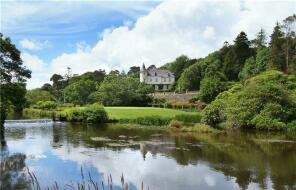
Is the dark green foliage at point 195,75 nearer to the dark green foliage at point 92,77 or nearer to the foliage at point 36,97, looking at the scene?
the dark green foliage at point 92,77

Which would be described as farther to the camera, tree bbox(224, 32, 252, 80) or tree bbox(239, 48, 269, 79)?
tree bbox(224, 32, 252, 80)

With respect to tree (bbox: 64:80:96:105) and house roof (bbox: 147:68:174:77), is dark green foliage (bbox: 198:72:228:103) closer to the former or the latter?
tree (bbox: 64:80:96:105)

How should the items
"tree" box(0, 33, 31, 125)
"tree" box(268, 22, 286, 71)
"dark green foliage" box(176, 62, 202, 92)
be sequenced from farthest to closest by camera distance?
"dark green foliage" box(176, 62, 202, 92) → "tree" box(268, 22, 286, 71) → "tree" box(0, 33, 31, 125)

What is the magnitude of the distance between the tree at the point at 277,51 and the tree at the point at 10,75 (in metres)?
46.5

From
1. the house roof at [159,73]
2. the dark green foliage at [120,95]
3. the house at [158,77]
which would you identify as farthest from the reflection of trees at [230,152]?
the house roof at [159,73]

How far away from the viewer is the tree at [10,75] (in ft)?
94.6

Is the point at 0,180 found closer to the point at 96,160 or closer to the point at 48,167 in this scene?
the point at 48,167

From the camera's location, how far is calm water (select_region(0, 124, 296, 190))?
60.8 ft

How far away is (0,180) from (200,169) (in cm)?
1007

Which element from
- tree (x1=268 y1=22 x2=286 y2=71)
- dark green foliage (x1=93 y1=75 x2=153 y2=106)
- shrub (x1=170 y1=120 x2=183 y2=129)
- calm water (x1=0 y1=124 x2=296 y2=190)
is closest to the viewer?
calm water (x1=0 y1=124 x2=296 y2=190)

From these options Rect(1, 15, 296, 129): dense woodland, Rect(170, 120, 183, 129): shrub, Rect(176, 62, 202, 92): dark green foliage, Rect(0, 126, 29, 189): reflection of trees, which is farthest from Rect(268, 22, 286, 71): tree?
Rect(0, 126, 29, 189): reflection of trees

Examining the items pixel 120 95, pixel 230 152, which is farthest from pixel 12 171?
pixel 120 95

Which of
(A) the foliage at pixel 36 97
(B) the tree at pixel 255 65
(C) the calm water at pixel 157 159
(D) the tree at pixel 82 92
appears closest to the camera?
(C) the calm water at pixel 157 159

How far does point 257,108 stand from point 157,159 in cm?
1996
